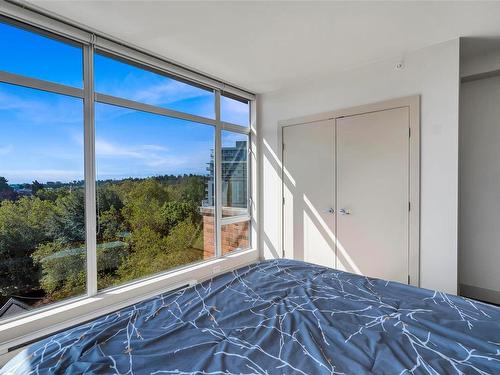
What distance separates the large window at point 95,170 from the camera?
79.0 inches

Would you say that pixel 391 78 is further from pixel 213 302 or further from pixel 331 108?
pixel 213 302

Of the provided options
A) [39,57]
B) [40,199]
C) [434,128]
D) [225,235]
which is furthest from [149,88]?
[434,128]

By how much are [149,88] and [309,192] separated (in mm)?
2289

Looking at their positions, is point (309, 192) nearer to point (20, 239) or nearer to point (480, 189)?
point (480, 189)

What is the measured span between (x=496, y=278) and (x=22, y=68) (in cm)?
483

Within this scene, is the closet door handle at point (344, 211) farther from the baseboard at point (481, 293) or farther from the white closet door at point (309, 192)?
the baseboard at point (481, 293)

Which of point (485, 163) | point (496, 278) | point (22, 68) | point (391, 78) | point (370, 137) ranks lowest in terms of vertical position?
point (496, 278)

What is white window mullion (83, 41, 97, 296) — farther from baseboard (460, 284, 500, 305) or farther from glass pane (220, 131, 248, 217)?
baseboard (460, 284, 500, 305)

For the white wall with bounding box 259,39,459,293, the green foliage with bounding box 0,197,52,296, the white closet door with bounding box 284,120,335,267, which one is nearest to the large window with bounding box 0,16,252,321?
the green foliage with bounding box 0,197,52,296

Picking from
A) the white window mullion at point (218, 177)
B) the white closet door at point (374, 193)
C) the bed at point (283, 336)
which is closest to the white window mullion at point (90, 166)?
the bed at point (283, 336)

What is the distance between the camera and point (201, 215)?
345 cm

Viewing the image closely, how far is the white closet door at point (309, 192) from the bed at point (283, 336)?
1.74 m

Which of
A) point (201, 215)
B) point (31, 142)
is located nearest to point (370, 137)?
point (201, 215)

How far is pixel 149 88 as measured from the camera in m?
2.83
